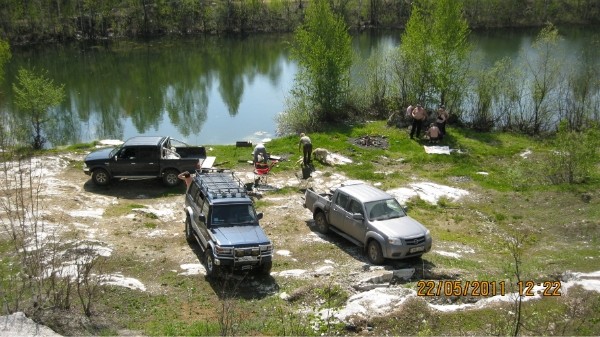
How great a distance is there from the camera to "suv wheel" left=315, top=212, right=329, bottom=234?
1867cm

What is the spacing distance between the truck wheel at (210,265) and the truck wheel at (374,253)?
4533 mm

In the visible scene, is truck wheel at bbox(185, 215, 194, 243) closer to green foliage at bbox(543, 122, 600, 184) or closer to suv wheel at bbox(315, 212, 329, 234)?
suv wheel at bbox(315, 212, 329, 234)

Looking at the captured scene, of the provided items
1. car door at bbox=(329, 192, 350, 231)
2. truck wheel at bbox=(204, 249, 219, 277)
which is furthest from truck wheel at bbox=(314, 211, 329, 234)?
truck wheel at bbox=(204, 249, 219, 277)

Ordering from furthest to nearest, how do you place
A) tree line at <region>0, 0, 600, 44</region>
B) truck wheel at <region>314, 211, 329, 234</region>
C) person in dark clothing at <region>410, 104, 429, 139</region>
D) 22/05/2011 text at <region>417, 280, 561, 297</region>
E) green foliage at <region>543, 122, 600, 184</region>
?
tree line at <region>0, 0, 600, 44</region>
person in dark clothing at <region>410, 104, 429, 139</region>
green foliage at <region>543, 122, 600, 184</region>
truck wheel at <region>314, 211, 329, 234</region>
22/05/2011 text at <region>417, 280, 561, 297</region>

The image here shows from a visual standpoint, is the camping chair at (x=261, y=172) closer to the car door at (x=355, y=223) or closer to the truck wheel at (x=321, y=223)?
the truck wheel at (x=321, y=223)

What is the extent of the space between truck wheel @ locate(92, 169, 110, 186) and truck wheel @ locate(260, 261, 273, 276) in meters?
10.3

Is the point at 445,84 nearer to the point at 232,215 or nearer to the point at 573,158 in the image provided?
the point at 573,158

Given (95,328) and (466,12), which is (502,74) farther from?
(466,12)

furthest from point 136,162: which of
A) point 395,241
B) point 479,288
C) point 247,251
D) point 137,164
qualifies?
point 479,288

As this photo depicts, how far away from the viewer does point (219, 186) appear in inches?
673

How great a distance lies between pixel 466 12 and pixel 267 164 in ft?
236

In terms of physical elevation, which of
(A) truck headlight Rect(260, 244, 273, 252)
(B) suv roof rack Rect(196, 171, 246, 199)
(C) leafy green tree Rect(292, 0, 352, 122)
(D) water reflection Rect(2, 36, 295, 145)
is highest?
(C) leafy green tree Rect(292, 0, 352, 122)

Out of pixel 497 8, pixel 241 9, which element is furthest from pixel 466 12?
pixel 241 9

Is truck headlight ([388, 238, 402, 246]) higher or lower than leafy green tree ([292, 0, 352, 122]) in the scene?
lower
